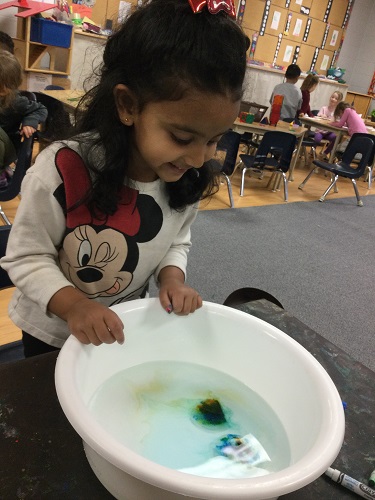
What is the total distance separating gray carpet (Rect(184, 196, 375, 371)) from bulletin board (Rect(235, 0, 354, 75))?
3974 millimetres

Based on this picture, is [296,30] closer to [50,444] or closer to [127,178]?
[127,178]

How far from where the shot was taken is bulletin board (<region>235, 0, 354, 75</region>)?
21.6 feet

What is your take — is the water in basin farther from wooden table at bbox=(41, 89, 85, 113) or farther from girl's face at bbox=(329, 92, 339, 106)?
girl's face at bbox=(329, 92, 339, 106)

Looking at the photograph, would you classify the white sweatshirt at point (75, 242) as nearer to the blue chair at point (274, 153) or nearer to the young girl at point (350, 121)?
the blue chair at point (274, 153)

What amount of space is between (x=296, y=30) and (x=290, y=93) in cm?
272

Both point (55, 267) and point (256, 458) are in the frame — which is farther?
point (55, 267)

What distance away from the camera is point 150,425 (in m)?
0.60

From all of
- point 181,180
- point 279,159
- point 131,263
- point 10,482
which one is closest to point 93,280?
point 131,263

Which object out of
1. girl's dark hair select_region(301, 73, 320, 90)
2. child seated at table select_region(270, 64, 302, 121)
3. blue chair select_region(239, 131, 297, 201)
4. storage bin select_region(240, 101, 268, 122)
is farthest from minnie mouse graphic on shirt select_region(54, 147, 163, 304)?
girl's dark hair select_region(301, 73, 320, 90)

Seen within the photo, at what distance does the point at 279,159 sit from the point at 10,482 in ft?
12.5

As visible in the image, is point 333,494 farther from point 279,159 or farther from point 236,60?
point 279,159

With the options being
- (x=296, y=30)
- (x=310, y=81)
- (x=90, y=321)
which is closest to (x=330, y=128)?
(x=310, y=81)

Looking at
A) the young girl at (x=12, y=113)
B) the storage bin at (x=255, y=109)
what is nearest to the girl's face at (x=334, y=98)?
the storage bin at (x=255, y=109)

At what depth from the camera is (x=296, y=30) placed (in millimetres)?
7129
